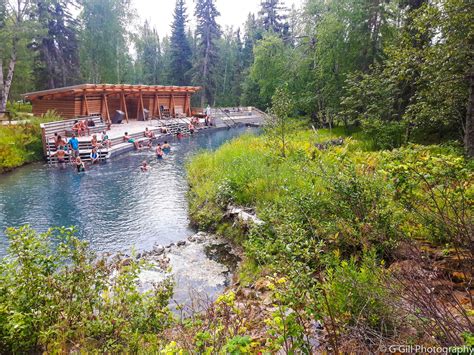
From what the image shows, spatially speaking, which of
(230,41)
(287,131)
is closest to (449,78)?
(287,131)

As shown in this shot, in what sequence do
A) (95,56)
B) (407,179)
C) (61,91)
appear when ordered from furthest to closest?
(95,56) < (61,91) < (407,179)

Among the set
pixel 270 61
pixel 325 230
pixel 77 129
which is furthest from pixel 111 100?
pixel 325 230

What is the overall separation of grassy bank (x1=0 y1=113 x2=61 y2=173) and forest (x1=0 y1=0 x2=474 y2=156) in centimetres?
900

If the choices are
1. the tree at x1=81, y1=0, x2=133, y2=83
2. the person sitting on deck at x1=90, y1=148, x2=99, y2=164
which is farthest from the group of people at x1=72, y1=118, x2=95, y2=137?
the tree at x1=81, y1=0, x2=133, y2=83

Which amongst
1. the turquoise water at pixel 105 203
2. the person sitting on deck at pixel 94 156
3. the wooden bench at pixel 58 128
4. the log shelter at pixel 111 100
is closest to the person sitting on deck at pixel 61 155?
the turquoise water at pixel 105 203

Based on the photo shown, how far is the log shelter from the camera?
25183 mm

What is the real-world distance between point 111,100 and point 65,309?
30.8 meters

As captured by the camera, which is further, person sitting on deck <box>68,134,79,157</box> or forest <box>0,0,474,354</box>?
person sitting on deck <box>68,134,79,157</box>

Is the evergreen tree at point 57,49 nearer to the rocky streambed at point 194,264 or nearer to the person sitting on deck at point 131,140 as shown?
the person sitting on deck at point 131,140

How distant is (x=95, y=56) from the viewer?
37.1 meters

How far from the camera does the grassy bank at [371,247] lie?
8.93 ft

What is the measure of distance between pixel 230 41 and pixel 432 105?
53.9 metres

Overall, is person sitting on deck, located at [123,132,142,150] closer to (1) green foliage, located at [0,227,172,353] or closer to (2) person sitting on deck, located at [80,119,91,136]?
(2) person sitting on deck, located at [80,119,91,136]

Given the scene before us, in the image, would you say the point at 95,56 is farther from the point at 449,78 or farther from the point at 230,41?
the point at 449,78
